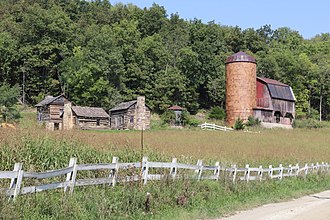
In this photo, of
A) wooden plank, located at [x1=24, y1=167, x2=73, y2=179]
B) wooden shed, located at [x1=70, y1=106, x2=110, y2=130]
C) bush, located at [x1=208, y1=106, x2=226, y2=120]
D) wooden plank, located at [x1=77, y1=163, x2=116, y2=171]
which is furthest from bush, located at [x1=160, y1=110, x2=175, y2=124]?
wooden plank, located at [x1=24, y1=167, x2=73, y2=179]

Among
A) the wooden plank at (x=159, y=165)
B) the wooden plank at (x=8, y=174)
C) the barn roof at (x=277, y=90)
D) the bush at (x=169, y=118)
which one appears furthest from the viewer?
the barn roof at (x=277, y=90)

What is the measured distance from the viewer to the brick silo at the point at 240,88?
65.2 m

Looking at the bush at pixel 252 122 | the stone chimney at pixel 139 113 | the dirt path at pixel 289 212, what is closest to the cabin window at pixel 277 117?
the bush at pixel 252 122

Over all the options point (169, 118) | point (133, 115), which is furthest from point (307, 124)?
point (133, 115)

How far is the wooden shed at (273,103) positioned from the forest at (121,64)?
13.2 metres

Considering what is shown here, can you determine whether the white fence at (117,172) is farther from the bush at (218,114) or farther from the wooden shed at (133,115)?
the bush at (218,114)

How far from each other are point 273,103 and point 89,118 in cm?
2798

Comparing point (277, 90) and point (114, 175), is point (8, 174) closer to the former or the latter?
point (114, 175)

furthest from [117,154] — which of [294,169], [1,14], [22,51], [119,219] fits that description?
[1,14]

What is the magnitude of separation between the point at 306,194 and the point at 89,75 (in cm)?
5400

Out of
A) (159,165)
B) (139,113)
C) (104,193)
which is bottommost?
(104,193)

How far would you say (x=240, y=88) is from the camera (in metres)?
66.0

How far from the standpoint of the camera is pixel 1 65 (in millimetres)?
78625

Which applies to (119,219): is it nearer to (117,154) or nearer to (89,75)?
(117,154)
